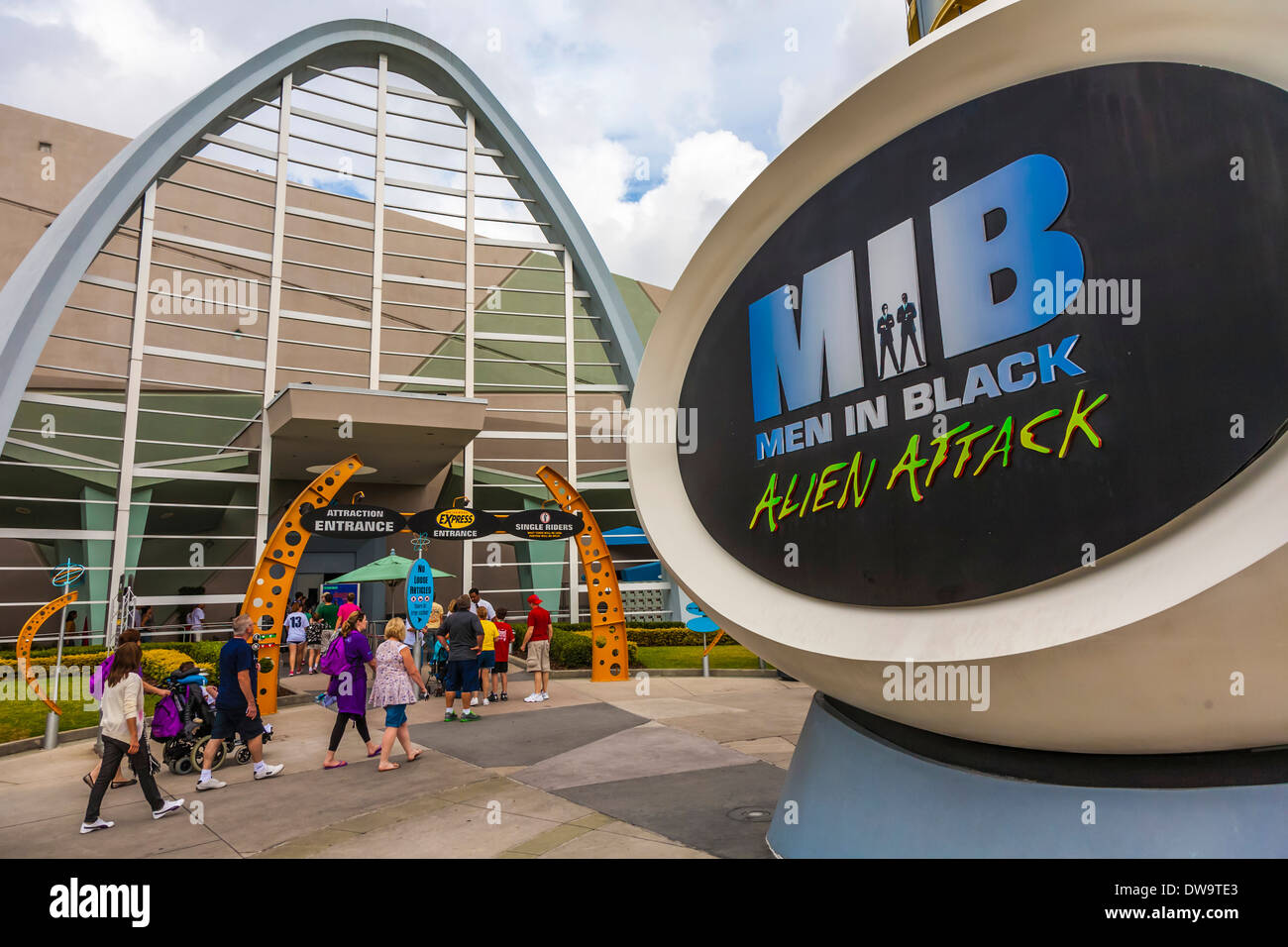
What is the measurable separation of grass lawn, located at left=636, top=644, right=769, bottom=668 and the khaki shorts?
3786mm

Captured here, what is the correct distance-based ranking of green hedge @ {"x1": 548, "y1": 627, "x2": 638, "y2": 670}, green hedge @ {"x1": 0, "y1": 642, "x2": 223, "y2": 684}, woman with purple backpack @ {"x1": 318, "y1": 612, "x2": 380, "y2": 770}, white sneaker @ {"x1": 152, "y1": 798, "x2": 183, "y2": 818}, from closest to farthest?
white sneaker @ {"x1": 152, "y1": 798, "x2": 183, "y2": 818}
woman with purple backpack @ {"x1": 318, "y1": 612, "x2": 380, "y2": 770}
green hedge @ {"x1": 0, "y1": 642, "x2": 223, "y2": 684}
green hedge @ {"x1": 548, "y1": 627, "x2": 638, "y2": 670}

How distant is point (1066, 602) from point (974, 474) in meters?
0.76

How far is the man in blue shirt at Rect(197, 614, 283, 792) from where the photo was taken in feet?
25.0

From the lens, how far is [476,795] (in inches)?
264

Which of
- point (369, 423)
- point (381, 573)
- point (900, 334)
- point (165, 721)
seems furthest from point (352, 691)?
point (369, 423)

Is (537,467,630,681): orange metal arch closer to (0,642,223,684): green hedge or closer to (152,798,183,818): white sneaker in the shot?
(0,642,223,684): green hedge

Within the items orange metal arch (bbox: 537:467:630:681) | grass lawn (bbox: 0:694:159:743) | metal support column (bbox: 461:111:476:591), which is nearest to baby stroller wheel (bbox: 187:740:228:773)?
grass lawn (bbox: 0:694:159:743)

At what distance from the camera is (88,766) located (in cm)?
860

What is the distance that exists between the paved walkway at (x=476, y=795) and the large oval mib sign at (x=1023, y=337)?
2280mm

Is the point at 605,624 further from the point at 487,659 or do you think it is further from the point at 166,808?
the point at 166,808

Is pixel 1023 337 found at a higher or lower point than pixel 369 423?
lower

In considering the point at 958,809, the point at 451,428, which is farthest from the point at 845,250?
the point at 451,428

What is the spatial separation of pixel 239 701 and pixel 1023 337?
7934mm

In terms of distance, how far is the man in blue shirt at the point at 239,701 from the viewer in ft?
25.0
